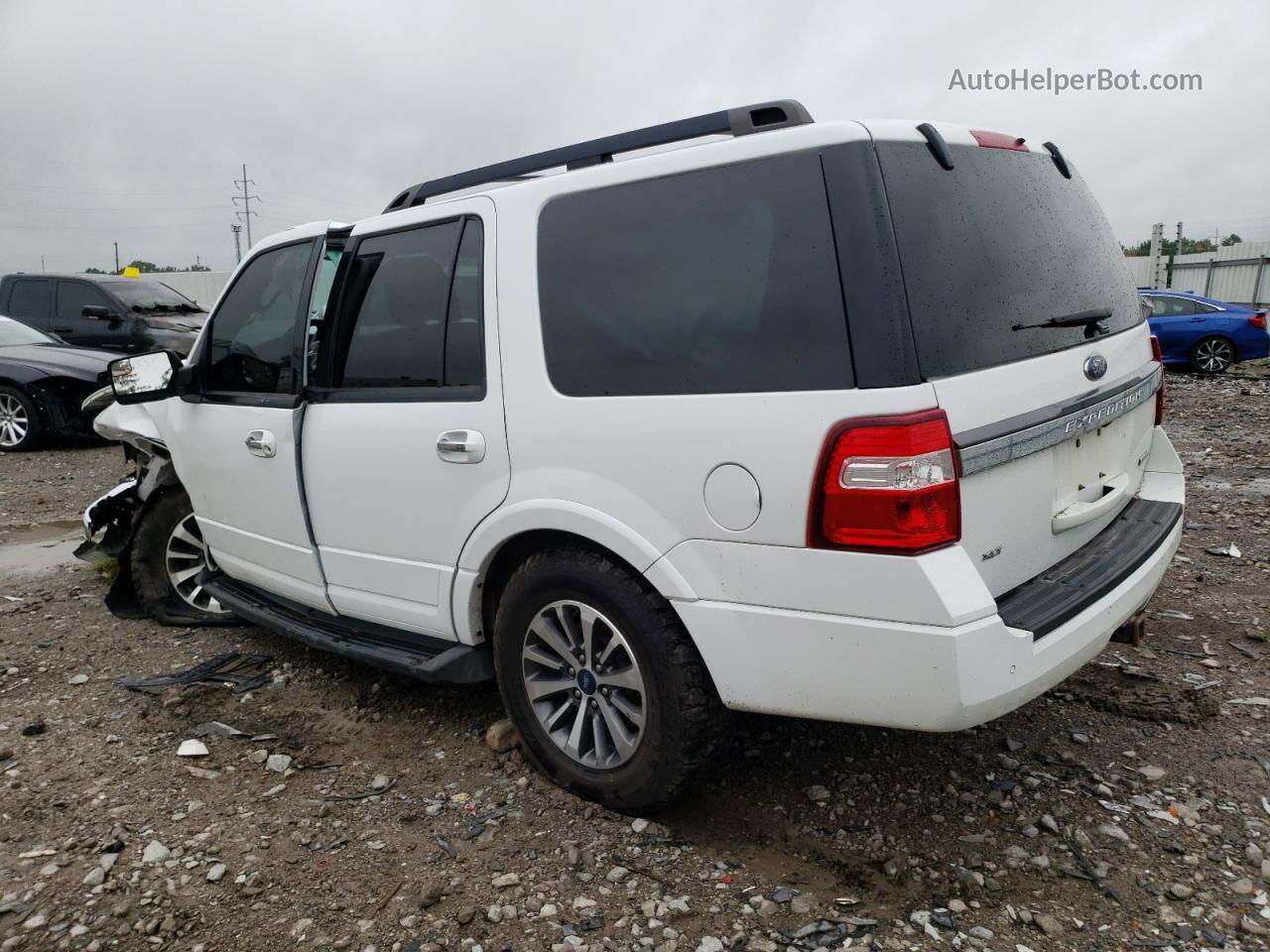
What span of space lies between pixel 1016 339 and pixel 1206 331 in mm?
16082

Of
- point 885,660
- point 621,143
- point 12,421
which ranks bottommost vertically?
point 885,660

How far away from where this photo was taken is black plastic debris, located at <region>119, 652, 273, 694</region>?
4.14 meters

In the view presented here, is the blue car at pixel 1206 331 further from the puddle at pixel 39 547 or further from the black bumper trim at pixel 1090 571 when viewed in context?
the puddle at pixel 39 547

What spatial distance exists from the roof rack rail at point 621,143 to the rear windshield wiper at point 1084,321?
85 centimetres

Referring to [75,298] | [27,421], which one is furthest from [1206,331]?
[75,298]

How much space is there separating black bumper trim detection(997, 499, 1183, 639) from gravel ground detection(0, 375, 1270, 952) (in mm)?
740

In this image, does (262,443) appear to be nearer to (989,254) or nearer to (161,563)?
(161,563)

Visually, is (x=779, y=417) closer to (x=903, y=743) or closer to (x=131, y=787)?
(x=903, y=743)

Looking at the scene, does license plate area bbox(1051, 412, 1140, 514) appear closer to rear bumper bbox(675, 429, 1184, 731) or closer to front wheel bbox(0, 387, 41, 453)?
rear bumper bbox(675, 429, 1184, 731)

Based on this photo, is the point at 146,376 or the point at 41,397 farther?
the point at 41,397

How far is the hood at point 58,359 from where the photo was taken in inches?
393

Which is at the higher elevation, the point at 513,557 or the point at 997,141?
the point at 997,141

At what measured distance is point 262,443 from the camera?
12.2ft

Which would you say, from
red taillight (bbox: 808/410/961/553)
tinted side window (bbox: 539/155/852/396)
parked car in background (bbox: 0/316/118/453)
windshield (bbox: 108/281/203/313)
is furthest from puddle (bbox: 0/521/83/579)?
windshield (bbox: 108/281/203/313)
